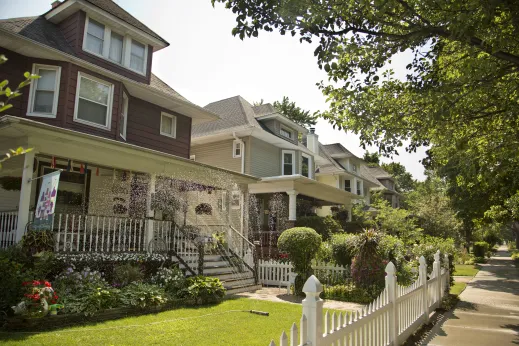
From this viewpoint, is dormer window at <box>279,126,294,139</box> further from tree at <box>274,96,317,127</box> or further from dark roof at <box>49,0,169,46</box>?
tree at <box>274,96,317,127</box>

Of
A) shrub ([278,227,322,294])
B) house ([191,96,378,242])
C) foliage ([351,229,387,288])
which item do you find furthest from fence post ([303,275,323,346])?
house ([191,96,378,242])

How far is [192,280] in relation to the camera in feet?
33.9

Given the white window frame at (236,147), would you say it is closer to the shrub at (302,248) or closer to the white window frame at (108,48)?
the white window frame at (108,48)

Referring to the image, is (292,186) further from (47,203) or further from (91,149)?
(47,203)

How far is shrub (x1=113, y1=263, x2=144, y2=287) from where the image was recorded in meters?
9.57

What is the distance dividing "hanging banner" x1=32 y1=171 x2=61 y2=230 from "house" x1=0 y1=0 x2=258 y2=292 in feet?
2.49

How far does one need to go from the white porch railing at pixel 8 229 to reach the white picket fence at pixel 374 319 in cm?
740

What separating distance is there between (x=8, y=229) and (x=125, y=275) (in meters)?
3.28

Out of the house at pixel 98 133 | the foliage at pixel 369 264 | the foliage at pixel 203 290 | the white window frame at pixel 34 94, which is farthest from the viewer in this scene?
the white window frame at pixel 34 94

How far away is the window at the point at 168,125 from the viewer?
646 inches

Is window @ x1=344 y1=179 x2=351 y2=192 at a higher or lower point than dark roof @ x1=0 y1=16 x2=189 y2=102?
lower

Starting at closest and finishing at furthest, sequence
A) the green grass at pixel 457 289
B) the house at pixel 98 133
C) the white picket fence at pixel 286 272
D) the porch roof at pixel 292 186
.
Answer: the house at pixel 98 133
the white picket fence at pixel 286 272
the green grass at pixel 457 289
the porch roof at pixel 292 186

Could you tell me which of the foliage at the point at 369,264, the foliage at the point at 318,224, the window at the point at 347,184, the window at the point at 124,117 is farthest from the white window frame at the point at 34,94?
the window at the point at 347,184

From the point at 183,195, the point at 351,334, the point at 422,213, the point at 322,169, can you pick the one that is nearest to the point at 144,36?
the point at 183,195
